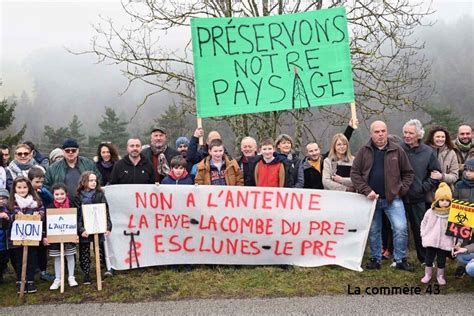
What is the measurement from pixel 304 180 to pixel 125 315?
2951 mm

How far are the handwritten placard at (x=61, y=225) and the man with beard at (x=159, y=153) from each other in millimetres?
1489

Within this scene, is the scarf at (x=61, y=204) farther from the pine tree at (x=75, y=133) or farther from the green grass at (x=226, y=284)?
the pine tree at (x=75, y=133)

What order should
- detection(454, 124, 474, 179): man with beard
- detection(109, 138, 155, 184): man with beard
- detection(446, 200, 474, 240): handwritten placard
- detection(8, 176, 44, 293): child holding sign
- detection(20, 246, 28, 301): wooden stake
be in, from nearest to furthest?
detection(446, 200, 474, 240): handwritten placard
detection(20, 246, 28, 301): wooden stake
detection(8, 176, 44, 293): child holding sign
detection(109, 138, 155, 184): man with beard
detection(454, 124, 474, 179): man with beard

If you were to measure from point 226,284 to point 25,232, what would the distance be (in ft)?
7.55

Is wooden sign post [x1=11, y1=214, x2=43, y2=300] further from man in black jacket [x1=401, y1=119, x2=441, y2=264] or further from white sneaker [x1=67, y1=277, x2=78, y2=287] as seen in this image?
man in black jacket [x1=401, y1=119, x2=441, y2=264]

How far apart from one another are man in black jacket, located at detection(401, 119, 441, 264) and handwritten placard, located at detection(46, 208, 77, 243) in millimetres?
4084

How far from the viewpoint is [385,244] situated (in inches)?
261

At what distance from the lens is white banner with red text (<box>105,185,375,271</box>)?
6047 mm

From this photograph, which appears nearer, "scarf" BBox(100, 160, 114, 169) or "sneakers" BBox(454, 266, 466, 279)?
"sneakers" BBox(454, 266, 466, 279)

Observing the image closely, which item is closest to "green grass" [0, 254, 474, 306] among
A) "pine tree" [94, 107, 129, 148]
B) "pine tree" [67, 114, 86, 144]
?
"pine tree" [94, 107, 129, 148]

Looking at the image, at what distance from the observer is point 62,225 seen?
215 inches

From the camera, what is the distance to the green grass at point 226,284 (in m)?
5.11

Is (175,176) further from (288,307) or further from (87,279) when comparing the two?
(288,307)

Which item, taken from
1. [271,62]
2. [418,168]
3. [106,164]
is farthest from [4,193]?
[418,168]
